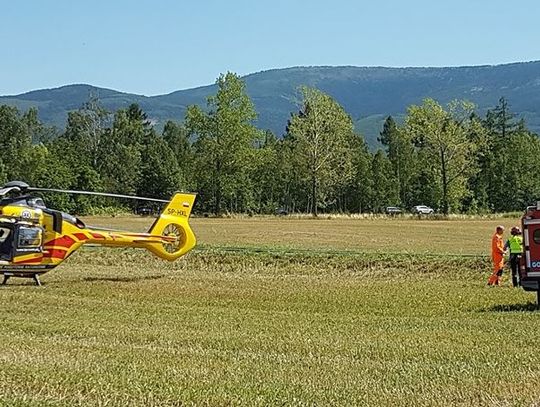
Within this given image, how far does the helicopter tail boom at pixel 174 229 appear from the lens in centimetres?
2621

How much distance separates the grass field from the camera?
8586 mm

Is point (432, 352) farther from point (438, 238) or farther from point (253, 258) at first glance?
point (438, 238)

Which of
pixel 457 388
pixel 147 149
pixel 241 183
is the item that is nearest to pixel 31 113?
pixel 147 149

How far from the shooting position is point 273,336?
13508 mm

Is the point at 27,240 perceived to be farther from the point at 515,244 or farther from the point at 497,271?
the point at 515,244

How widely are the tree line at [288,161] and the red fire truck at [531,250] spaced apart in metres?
62.9

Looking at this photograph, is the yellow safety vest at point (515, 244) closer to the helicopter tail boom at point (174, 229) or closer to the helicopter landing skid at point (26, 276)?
the helicopter tail boom at point (174, 229)

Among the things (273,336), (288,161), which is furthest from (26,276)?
(288,161)

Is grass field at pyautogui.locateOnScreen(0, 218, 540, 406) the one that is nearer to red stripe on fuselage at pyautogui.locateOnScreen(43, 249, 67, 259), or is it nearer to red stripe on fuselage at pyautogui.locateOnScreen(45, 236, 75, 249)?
red stripe on fuselage at pyautogui.locateOnScreen(43, 249, 67, 259)

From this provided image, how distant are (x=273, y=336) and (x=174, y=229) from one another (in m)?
13.5

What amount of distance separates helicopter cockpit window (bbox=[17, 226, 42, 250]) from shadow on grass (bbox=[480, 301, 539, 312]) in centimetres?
1208

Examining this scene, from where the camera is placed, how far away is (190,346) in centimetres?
1240

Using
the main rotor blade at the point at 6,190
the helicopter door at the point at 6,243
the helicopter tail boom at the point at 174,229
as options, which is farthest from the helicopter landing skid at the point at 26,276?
the helicopter tail boom at the point at 174,229

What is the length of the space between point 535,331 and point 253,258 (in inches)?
761
